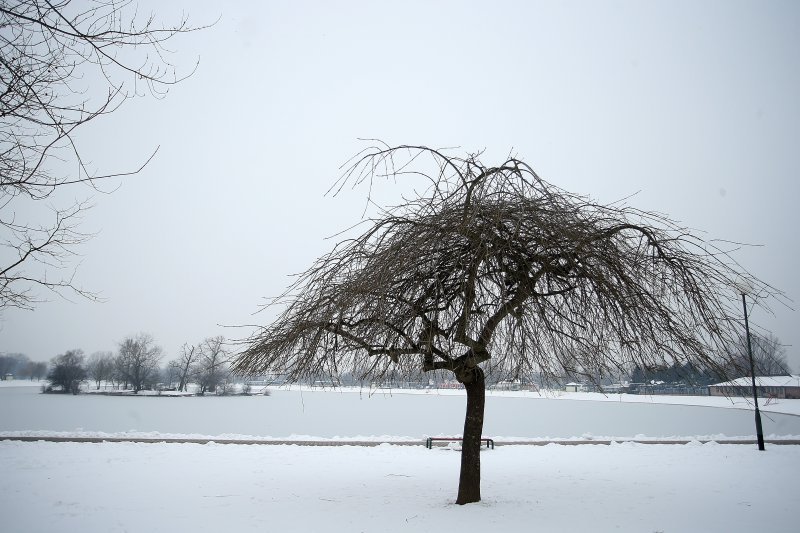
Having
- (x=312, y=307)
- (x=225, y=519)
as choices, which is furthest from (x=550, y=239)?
(x=225, y=519)

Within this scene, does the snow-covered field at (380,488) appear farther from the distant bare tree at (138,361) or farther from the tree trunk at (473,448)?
the distant bare tree at (138,361)

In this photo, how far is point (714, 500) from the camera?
24.9 feet

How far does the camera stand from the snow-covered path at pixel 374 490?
6.37m

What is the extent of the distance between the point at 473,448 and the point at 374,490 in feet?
7.27

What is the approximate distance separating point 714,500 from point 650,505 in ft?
4.08

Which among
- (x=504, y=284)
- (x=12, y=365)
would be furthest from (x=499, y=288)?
(x=12, y=365)

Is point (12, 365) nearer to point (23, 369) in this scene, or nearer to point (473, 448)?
point (23, 369)

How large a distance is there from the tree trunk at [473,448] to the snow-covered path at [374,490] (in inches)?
10.9

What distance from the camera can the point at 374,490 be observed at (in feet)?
27.8

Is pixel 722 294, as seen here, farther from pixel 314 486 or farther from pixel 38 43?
pixel 38 43

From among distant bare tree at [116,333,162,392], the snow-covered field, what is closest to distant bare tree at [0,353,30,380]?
distant bare tree at [116,333,162,392]

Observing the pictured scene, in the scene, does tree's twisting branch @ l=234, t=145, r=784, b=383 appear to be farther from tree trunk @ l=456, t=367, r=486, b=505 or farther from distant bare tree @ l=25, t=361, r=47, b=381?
distant bare tree @ l=25, t=361, r=47, b=381

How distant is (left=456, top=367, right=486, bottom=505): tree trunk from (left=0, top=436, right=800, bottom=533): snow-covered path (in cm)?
28

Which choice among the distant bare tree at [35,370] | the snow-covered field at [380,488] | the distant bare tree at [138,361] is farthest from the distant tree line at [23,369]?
the snow-covered field at [380,488]
